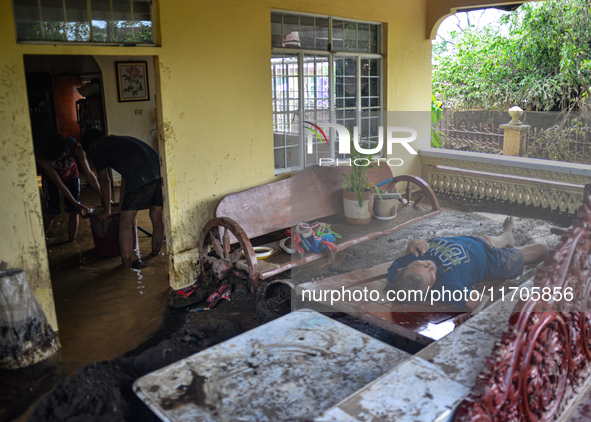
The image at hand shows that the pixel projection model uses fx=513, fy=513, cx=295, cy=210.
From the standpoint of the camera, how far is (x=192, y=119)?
5086 mm

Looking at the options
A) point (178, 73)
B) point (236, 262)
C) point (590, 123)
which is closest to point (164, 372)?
point (236, 262)

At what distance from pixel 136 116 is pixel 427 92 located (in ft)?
18.1

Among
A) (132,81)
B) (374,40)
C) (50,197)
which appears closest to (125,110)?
(132,81)

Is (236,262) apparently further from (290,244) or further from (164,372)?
(164,372)

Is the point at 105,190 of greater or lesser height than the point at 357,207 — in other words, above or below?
above

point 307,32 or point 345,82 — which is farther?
point 345,82

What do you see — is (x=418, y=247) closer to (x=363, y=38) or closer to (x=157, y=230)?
(x=157, y=230)

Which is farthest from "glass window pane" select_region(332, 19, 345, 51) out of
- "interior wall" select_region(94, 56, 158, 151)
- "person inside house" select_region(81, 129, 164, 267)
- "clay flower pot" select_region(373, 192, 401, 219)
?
"interior wall" select_region(94, 56, 158, 151)

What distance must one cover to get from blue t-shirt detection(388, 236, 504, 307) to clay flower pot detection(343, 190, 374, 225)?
2.04 metres

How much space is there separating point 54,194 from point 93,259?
48.8 inches

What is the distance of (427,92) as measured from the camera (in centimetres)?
786

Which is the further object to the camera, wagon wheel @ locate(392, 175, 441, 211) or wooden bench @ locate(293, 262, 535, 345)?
wagon wheel @ locate(392, 175, 441, 211)

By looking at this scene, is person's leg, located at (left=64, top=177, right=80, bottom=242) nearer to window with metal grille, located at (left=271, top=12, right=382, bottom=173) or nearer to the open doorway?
the open doorway

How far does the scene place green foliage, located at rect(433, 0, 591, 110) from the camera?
34.9 ft
